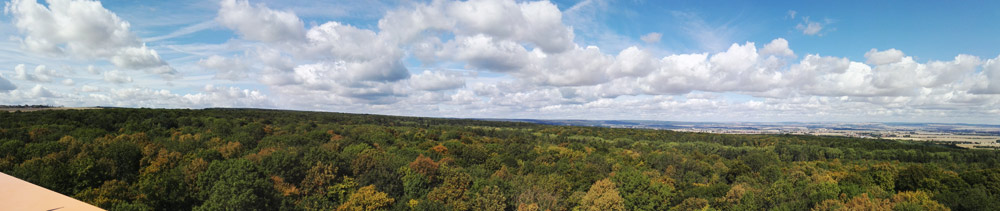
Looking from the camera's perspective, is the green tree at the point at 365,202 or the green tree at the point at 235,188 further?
the green tree at the point at 365,202

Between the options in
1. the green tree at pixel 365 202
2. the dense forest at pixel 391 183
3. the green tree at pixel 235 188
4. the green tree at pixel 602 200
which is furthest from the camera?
the green tree at pixel 602 200

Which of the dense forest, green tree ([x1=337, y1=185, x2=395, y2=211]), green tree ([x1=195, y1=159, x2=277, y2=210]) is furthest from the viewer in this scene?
green tree ([x1=337, y1=185, x2=395, y2=211])

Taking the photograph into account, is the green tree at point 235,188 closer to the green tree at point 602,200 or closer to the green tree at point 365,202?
the green tree at point 365,202

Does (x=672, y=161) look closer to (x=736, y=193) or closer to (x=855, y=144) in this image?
(x=736, y=193)

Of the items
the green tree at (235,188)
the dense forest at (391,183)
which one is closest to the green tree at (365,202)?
the dense forest at (391,183)

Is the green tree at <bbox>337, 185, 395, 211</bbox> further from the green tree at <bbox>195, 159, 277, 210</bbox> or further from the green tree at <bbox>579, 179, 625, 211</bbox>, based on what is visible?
the green tree at <bbox>579, 179, 625, 211</bbox>

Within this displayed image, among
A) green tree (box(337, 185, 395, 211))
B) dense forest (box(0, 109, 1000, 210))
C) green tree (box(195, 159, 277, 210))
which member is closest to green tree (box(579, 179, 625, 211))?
dense forest (box(0, 109, 1000, 210))

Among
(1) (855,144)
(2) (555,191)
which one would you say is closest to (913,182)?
(2) (555,191)

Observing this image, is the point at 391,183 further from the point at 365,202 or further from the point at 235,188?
the point at 235,188

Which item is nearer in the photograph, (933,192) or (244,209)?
(244,209)

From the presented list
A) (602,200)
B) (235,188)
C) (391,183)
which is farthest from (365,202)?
(602,200)

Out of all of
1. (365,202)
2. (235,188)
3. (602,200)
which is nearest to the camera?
(235,188)
